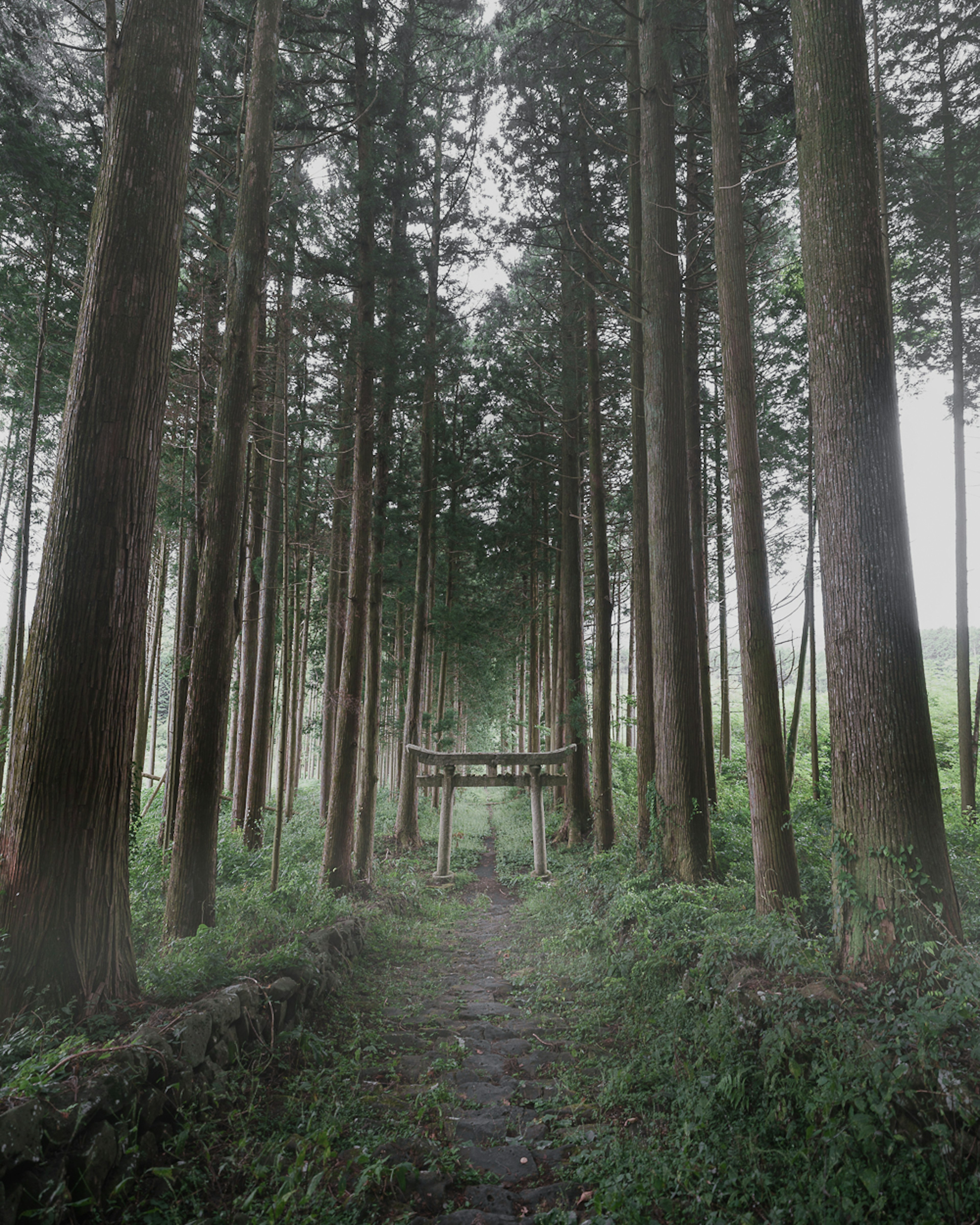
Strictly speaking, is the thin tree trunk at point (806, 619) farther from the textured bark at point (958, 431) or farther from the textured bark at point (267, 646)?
the textured bark at point (267, 646)

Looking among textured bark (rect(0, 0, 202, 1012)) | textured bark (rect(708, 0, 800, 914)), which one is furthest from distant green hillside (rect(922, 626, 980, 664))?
textured bark (rect(0, 0, 202, 1012))

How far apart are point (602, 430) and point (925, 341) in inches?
236

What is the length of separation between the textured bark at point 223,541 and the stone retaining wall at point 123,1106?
4.35ft

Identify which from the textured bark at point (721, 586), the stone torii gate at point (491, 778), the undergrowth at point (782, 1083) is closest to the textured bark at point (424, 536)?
the stone torii gate at point (491, 778)

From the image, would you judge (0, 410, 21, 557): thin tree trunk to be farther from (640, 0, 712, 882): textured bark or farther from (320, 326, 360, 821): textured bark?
(640, 0, 712, 882): textured bark

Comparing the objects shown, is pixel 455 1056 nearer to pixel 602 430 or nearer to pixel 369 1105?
pixel 369 1105

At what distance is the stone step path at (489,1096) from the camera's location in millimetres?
3045

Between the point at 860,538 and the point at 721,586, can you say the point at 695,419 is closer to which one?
the point at 721,586

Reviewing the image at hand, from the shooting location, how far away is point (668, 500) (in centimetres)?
735

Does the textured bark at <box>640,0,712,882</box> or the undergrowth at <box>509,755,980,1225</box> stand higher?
the textured bark at <box>640,0,712,882</box>

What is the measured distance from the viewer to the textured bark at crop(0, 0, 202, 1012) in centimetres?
358

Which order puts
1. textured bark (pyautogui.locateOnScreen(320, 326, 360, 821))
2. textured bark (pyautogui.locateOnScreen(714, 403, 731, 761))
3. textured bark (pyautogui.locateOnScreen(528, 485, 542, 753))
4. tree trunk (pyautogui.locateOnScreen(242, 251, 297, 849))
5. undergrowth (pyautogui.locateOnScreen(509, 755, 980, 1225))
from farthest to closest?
textured bark (pyautogui.locateOnScreen(528, 485, 542, 753)) → textured bark (pyautogui.locateOnScreen(714, 403, 731, 761)) → textured bark (pyautogui.locateOnScreen(320, 326, 360, 821)) → tree trunk (pyautogui.locateOnScreen(242, 251, 297, 849)) → undergrowth (pyautogui.locateOnScreen(509, 755, 980, 1225))

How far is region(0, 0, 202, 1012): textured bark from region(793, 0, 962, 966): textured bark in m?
4.47

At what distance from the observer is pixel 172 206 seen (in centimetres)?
427
